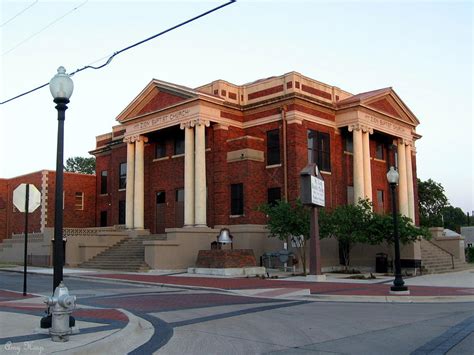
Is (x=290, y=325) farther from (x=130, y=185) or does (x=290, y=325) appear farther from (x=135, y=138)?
(x=135, y=138)

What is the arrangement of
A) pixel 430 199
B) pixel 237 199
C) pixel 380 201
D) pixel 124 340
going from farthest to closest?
pixel 430 199 → pixel 380 201 → pixel 237 199 → pixel 124 340

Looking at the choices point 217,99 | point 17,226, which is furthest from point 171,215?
point 17,226

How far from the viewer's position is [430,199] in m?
63.0

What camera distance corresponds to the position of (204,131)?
3334cm

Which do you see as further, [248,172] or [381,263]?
[248,172]

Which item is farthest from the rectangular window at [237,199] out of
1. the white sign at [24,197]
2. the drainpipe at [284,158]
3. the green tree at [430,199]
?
the green tree at [430,199]

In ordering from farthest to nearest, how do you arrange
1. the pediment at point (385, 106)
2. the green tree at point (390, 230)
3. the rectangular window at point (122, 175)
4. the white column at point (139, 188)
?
1. the rectangular window at point (122, 175)
2. the white column at point (139, 188)
3. the pediment at point (385, 106)
4. the green tree at point (390, 230)

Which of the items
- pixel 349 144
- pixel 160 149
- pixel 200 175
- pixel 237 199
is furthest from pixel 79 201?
pixel 349 144

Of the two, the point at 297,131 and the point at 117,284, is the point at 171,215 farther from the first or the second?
the point at 117,284

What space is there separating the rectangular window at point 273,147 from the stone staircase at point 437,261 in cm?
1025

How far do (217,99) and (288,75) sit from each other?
4538 mm

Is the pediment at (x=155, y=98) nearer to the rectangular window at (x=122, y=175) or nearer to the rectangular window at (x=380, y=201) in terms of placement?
the rectangular window at (x=122, y=175)

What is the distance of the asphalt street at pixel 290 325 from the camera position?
8.89 meters

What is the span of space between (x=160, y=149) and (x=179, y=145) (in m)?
2.09
